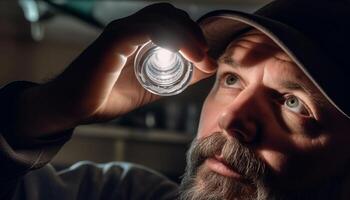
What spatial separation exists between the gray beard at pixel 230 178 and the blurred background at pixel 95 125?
1302 mm

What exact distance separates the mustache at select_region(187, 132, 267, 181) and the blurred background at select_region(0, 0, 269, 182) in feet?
4.34

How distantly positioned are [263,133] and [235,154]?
66mm

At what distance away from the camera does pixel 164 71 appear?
778 millimetres

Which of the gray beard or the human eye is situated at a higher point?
the human eye

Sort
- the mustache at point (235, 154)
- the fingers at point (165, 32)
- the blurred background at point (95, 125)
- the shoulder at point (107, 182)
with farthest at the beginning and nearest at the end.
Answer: the blurred background at point (95, 125), the shoulder at point (107, 182), the mustache at point (235, 154), the fingers at point (165, 32)

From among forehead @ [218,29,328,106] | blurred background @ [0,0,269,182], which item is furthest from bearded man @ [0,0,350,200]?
blurred background @ [0,0,269,182]

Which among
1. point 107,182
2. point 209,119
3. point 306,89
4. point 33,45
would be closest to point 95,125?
point 33,45

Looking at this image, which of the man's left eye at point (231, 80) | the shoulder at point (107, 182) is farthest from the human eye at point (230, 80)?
the shoulder at point (107, 182)

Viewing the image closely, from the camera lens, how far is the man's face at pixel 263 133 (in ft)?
2.86

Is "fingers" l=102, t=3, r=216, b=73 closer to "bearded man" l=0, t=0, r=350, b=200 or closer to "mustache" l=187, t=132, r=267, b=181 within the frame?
"bearded man" l=0, t=0, r=350, b=200

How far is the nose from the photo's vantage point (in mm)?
863

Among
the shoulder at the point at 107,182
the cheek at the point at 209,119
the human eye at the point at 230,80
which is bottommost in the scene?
the shoulder at the point at 107,182

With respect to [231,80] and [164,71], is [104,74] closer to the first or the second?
[164,71]

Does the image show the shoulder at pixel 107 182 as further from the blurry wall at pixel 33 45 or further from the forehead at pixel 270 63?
the blurry wall at pixel 33 45
